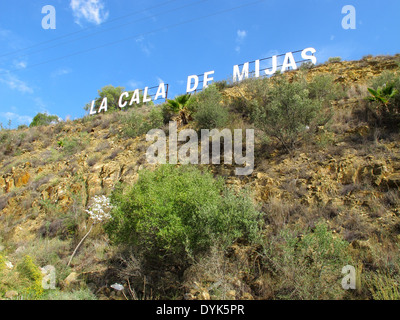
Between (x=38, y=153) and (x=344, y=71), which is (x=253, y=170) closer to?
(x=344, y=71)

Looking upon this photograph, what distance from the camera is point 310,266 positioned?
4.77 m

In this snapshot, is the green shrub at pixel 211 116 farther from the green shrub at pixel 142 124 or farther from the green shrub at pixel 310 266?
the green shrub at pixel 310 266

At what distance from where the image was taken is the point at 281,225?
627 centimetres

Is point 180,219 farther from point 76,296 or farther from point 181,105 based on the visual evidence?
point 181,105

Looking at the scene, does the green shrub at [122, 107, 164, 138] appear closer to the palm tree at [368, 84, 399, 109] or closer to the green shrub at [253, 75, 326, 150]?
the green shrub at [253, 75, 326, 150]

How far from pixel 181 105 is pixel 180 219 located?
9.41m

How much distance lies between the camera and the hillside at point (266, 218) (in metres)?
4.83

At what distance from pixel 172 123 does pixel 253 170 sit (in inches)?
261

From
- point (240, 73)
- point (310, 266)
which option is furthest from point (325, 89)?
point (310, 266)

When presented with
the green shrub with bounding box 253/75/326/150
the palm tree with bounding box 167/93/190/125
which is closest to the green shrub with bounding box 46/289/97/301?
the green shrub with bounding box 253/75/326/150

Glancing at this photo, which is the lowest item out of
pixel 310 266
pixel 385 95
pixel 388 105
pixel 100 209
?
pixel 310 266

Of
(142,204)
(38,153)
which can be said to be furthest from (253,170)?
(38,153)

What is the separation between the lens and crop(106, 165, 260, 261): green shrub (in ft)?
18.1
